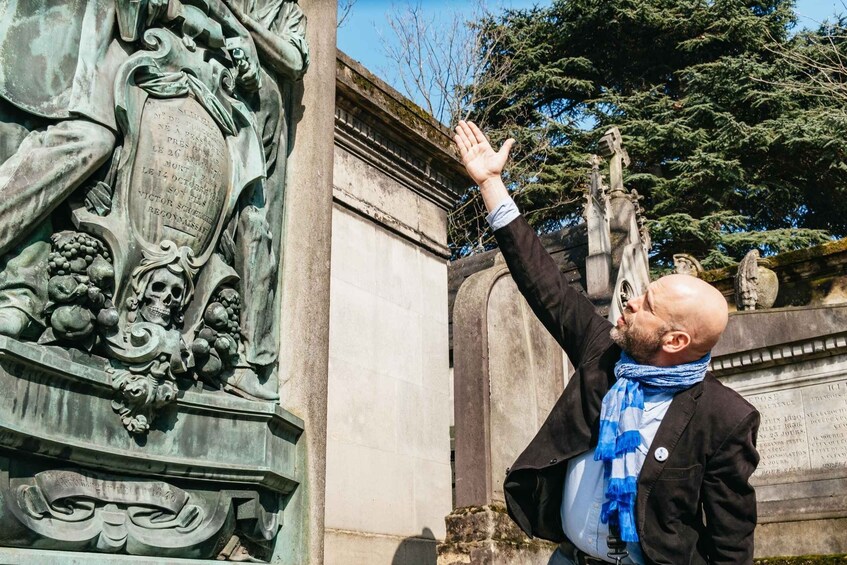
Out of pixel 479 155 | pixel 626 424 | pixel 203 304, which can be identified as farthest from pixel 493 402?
pixel 626 424

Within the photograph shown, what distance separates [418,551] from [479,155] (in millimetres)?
2948

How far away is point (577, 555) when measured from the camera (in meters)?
2.92

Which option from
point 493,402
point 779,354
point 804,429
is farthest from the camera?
point 779,354

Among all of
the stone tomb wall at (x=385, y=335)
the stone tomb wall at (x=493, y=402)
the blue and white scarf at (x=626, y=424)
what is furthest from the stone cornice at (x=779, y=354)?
the blue and white scarf at (x=626, y=424)

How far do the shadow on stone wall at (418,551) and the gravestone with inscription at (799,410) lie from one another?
5.69m

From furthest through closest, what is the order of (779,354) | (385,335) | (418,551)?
(779,354)
(385,335)
(418,551)

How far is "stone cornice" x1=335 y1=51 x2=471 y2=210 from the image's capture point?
17.9 feet

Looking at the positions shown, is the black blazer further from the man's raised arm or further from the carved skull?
the carved skull

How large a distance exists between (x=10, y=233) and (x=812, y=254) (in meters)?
15.8

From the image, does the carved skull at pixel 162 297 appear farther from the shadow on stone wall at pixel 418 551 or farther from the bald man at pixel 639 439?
the shadow on stone wall at pixel 418 551

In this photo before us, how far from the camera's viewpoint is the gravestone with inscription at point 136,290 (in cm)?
277

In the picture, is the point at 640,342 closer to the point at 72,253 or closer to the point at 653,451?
the point at 653,451

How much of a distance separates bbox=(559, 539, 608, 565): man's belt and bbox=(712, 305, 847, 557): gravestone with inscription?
7.77 metres

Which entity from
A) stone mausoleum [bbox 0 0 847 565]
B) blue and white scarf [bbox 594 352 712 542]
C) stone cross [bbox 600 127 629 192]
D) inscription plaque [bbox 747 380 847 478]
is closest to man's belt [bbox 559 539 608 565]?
blue and white scarf [bbox 594 352 712 542]
